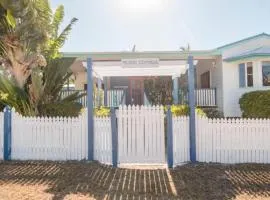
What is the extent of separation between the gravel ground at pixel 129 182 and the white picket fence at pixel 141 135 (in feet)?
1.41

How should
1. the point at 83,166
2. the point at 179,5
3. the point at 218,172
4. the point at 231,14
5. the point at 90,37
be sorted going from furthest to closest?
1. the point at 90,37
2. the point at 231,14
3. the point at 179,5
4. the point at 83,166
5. the point at 218,172

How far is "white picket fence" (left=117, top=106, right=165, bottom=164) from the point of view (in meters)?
7.95

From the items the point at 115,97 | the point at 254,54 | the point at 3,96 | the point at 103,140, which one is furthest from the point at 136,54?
the point at 103,140

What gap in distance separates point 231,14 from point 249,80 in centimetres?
368

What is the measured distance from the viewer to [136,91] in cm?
2361

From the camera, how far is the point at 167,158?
791 centimetres

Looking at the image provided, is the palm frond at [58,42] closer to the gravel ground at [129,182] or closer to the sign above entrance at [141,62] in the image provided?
the sign above entrance at [141,62]

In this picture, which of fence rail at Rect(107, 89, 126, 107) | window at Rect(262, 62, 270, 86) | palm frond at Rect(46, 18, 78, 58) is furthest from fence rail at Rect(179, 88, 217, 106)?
palm frond at Rect(46, 18, 78, 58)

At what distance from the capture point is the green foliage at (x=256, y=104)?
13.3m

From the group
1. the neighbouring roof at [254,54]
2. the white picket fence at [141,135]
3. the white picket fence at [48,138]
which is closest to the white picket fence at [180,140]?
the white picket fence at [141,135]

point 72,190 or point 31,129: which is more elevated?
point 31,129

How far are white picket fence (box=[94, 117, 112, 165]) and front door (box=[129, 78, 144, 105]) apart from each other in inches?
591

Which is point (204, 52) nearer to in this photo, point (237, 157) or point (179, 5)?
point (179, 5)

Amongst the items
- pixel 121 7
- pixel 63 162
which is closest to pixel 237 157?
pixel 63 162
